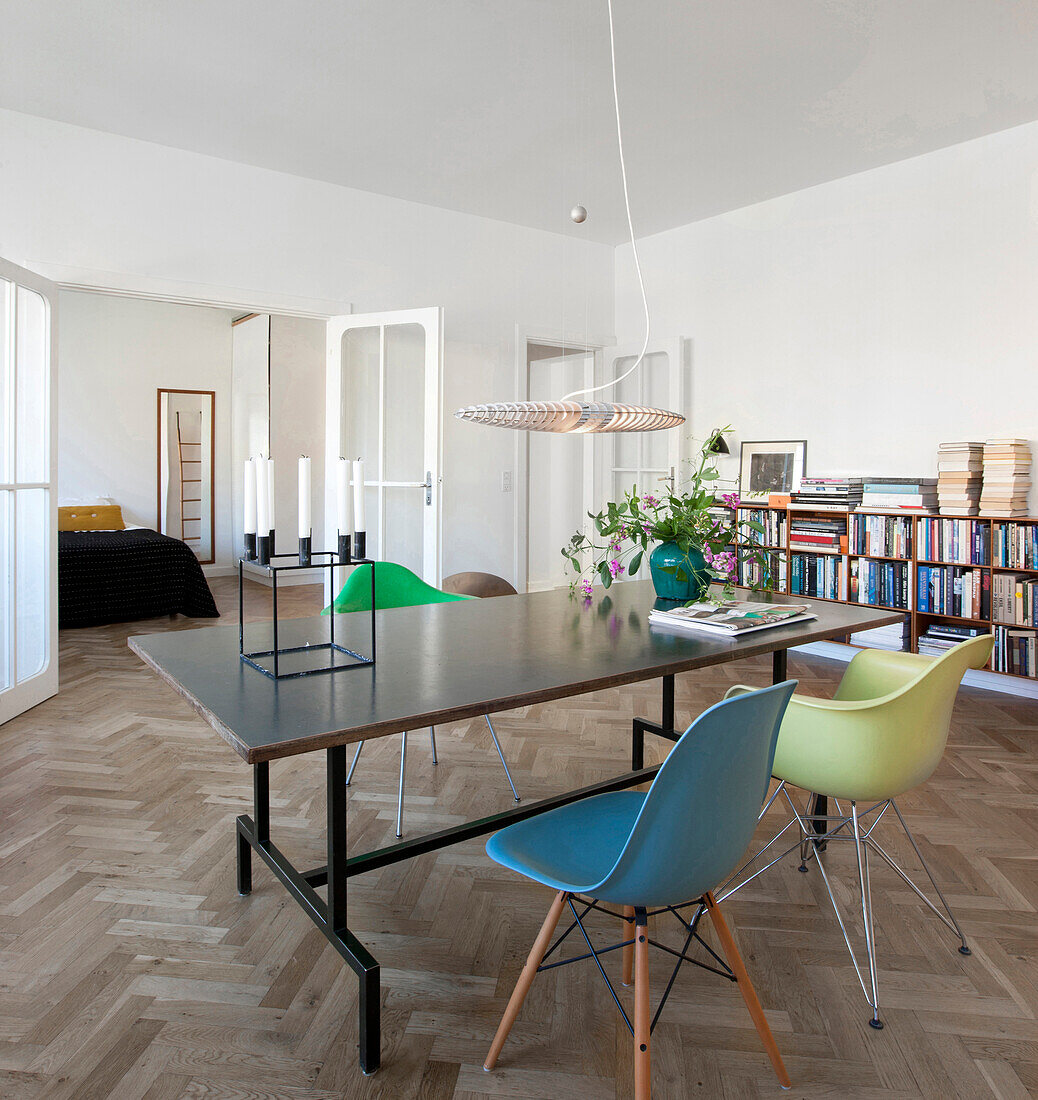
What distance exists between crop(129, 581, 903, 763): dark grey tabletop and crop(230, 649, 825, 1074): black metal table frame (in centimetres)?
13

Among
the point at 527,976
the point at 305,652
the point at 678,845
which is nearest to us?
the point at 678,845

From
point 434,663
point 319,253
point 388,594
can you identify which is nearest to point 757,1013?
point 434,663

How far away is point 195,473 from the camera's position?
9.14 metres

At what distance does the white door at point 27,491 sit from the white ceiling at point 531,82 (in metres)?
1.17

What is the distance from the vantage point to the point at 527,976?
1.54 meters

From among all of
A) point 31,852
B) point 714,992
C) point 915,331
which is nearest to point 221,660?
point 31,852

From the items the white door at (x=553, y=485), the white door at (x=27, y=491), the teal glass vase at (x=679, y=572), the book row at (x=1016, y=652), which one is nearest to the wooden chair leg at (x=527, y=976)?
the teal glass vase at (x=679, y=572)

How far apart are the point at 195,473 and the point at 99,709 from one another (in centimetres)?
564

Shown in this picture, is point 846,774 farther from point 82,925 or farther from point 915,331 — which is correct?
point 915,331

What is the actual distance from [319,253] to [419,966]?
4773mm

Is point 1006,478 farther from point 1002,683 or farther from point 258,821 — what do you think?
point 258,821

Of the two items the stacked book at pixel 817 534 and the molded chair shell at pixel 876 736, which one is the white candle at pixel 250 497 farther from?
the stacked book at pixel 817 534

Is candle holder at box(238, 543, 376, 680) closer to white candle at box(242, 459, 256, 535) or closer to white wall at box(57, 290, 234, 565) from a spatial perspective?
white candle at box(242, 459, 256, 535)

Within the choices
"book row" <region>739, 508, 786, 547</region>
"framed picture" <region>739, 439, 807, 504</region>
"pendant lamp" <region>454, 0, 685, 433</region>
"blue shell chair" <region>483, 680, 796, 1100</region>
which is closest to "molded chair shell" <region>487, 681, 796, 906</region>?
"blue shell chair" <region>483, 680, 796, 1100</region>
